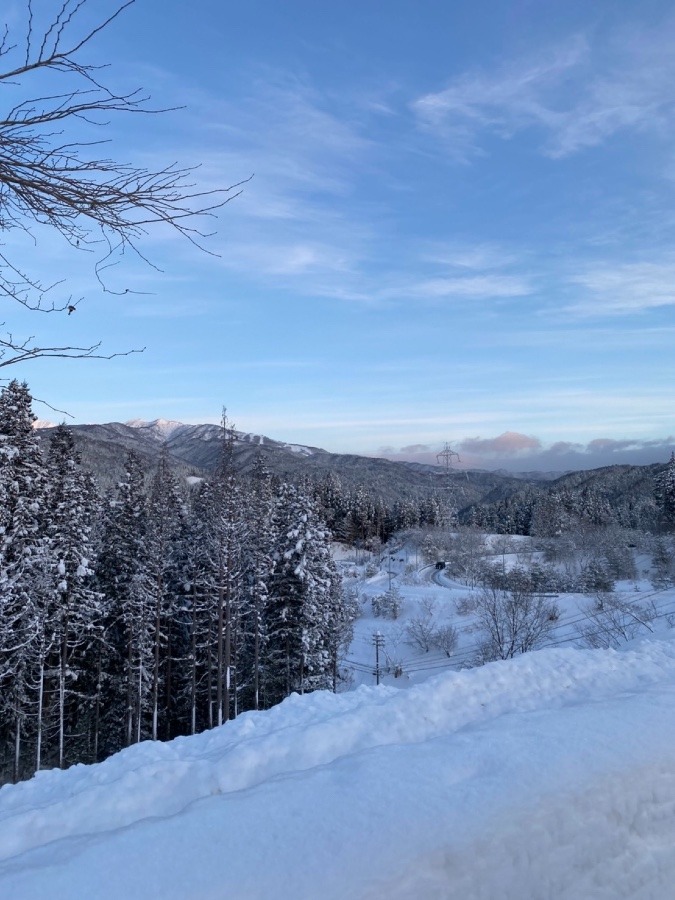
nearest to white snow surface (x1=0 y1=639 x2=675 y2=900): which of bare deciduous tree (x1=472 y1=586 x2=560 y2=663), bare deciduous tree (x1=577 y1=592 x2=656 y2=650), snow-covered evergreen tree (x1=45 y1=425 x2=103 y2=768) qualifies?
bare deciduous tree (x1=577 y1=592 x2=656 y2=650)

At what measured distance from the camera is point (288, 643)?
78.7ft

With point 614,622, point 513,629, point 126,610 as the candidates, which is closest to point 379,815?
point 614,622

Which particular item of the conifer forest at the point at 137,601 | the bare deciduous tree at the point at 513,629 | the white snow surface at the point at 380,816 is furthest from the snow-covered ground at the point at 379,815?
the bare deciduous tree at the point at 513,629

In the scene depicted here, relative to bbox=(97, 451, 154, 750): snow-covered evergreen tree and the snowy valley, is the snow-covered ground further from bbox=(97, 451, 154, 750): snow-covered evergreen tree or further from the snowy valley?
bbox=(97, 451, 154, 750): snow-covered evergreen tree

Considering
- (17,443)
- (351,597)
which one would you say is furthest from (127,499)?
(351,597)

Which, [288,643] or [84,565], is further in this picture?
[288,643]

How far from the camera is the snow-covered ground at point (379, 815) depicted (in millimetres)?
3109

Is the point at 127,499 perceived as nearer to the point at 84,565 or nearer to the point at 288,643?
the point at 84,565

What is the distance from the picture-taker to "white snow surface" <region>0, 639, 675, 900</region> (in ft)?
10.2

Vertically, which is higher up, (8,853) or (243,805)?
(243,805)

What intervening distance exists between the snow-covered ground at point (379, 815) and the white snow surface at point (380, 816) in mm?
11

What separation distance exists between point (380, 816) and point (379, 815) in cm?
1

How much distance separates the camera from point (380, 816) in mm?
3500

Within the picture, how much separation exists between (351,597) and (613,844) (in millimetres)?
40170
